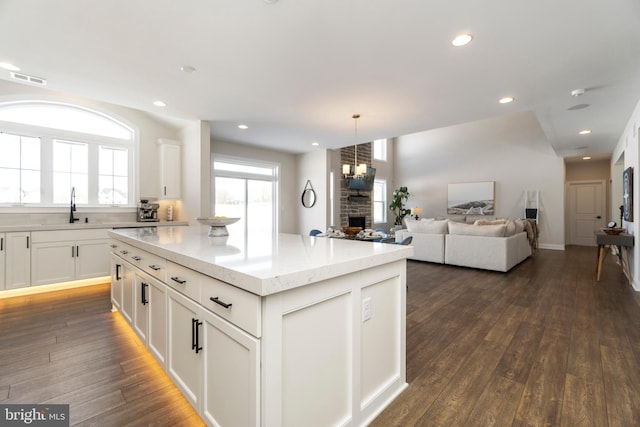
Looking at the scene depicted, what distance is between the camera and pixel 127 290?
7.97 ft

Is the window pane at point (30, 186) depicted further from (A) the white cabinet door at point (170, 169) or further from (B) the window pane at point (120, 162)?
(A) the white cabinet door at point (170, 169)

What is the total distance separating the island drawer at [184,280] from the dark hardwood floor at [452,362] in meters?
0.71

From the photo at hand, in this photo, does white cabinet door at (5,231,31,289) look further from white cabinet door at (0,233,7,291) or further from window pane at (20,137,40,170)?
window pane at (20,137,40,170)

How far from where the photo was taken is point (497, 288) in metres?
3.91

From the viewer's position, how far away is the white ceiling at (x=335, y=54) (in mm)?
1998

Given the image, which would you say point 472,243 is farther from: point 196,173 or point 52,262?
point 52,262

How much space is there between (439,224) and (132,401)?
5350 millimetres

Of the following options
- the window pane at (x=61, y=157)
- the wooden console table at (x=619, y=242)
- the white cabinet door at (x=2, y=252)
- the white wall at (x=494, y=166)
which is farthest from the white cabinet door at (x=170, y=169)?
the white wall at (x=494, y=166)

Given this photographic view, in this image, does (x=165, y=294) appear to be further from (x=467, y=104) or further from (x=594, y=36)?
(x=467, y=104)

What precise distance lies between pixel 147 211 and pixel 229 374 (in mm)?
4524

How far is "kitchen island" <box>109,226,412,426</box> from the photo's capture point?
1043mm

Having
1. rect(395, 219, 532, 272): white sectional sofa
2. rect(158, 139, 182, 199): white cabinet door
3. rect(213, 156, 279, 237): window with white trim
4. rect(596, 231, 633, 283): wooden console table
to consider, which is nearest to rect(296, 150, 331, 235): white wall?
rect(213, 156, 279, 237): window with white trim

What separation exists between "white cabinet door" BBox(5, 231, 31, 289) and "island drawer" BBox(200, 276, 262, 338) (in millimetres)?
3879

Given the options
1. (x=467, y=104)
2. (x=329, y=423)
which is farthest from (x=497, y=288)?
(x=329, y=423)
